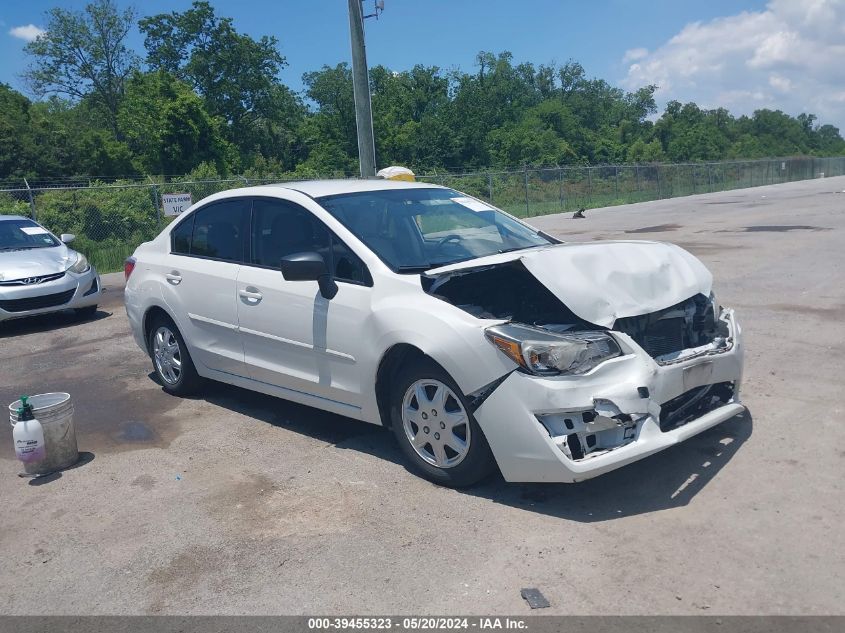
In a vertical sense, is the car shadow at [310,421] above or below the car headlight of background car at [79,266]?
below

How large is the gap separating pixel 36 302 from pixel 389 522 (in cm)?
777

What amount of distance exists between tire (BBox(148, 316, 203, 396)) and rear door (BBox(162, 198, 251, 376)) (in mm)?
168

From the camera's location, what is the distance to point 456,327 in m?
4.26

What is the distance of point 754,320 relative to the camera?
26.9 feet

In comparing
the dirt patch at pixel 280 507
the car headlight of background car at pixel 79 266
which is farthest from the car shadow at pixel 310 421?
the car headlight of background car at pixel 79 266

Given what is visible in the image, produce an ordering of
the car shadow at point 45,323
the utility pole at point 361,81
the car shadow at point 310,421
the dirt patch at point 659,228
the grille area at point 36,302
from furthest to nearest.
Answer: the dirt patch at point 659,228
the utility pole at point 361,81
the car shadow at point 45,323
the grille area at point 36,302
the car shadow at point 310,421

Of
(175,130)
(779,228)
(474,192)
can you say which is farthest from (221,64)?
(779,228)

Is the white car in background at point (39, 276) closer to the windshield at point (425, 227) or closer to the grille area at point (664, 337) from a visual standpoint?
the windshield at point (425, 227)

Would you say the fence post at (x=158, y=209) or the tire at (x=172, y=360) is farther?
the fence post at (x=158, y=209)

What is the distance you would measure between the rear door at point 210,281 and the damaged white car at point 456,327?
0.02 m

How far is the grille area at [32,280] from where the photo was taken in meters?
9.90

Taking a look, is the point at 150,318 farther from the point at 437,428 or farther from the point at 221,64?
the point at 221,64

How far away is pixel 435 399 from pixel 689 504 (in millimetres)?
1473

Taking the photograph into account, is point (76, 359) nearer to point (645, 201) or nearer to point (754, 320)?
point (754, 320)
